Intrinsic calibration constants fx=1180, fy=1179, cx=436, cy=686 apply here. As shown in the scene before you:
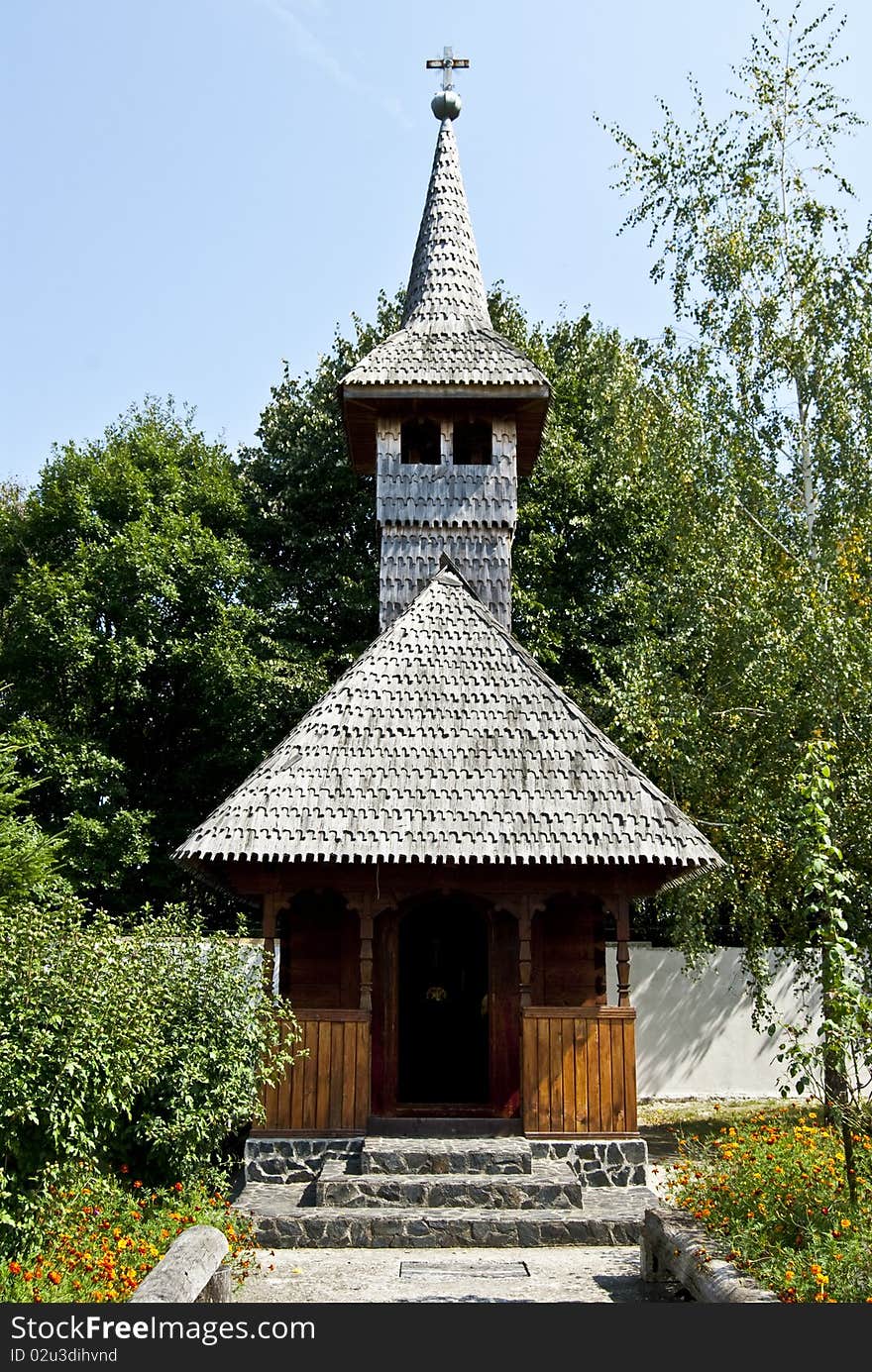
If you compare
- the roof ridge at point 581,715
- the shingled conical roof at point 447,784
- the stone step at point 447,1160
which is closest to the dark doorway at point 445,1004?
the shingled conical roof at point 447,784

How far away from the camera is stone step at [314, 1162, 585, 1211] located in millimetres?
9812

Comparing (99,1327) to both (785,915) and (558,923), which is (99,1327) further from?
(785,915)

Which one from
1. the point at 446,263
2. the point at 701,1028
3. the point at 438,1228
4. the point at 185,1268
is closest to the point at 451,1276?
the point at 438,1228

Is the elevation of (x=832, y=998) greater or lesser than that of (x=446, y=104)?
lesser

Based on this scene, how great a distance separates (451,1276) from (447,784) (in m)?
4.54

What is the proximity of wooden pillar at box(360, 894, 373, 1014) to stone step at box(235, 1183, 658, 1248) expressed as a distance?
2.12 metres

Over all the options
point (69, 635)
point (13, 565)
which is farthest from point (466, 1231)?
point (13, 565)

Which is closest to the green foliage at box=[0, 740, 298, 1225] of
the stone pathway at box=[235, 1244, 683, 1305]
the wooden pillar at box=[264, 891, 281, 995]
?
the wooden pillar at box=[264, 891, 281, 995]

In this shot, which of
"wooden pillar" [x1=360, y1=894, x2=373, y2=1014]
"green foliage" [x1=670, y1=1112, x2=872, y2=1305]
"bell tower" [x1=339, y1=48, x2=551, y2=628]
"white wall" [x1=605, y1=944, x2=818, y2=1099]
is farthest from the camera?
"white wall" [x1=605, y1=944, x2=818, y2=1099]

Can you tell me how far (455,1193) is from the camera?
9.88 meters

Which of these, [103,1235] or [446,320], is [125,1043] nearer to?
[103,1235]

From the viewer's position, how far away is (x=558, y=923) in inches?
485

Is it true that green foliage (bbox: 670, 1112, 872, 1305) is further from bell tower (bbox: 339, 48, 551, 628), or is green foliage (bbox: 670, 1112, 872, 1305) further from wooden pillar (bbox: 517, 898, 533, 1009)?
bell tower (bbox: 339, 48, 551, 628)

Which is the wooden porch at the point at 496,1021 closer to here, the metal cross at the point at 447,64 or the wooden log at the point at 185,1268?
the wooden log at the point at 185,1268
